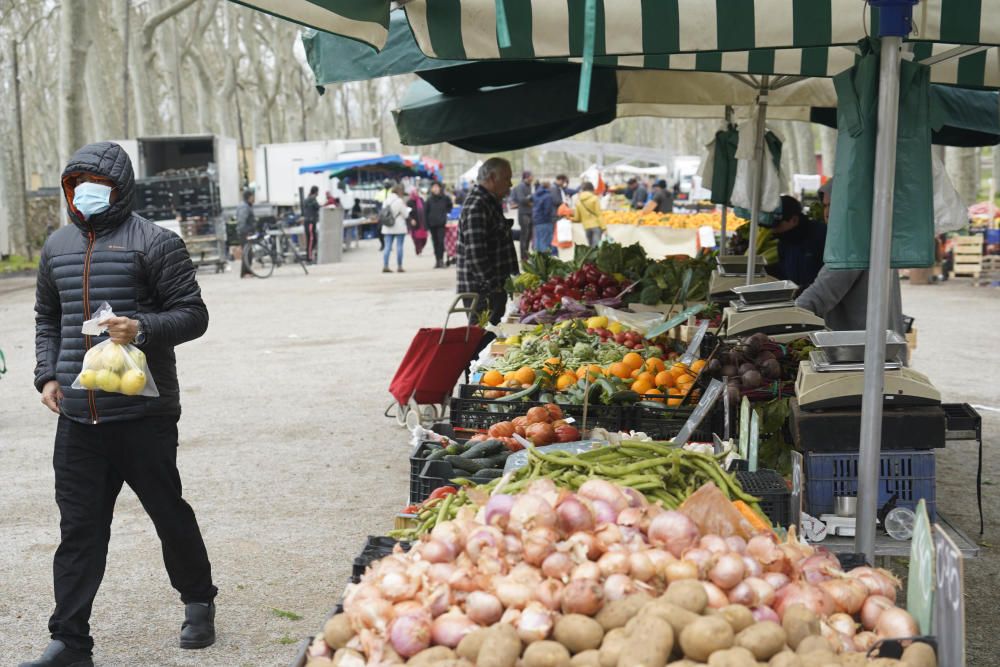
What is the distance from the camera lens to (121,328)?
400 cm

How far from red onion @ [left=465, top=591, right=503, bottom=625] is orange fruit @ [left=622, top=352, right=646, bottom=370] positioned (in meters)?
3.93

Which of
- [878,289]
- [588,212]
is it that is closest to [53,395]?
[878,289]

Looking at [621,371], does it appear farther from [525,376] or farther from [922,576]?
[922,576]

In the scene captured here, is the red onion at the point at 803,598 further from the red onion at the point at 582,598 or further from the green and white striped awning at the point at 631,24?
the green and white striped awning at the point at 631,24

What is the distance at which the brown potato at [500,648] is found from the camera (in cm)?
223

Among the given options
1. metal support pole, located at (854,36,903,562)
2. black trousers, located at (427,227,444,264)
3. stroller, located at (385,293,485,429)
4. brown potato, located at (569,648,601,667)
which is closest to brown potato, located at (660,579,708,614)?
brown potato, located at (569,648,601,667)

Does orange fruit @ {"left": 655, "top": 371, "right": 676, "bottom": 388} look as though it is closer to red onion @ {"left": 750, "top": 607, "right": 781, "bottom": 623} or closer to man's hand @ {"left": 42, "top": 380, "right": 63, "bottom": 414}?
man's hand @ {"left": 42, "top": 380, "right": 63, "bottom": 414}

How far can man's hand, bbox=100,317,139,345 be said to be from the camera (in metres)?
3.99

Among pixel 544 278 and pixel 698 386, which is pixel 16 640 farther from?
pixel 544 278

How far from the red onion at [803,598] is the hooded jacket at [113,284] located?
247 centimetres

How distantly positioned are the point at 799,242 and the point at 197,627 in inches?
224

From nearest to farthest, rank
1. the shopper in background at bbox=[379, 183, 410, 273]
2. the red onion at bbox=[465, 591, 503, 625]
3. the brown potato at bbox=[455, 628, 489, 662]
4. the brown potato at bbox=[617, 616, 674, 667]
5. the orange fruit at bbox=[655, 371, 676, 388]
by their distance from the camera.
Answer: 1. the brown potato at bbox=[617, 616, 674, 667]
2. the brown potato at bbox=[455, 628, 489, 662]
3. the red onion at bbox=[465, 591, 503, 625]
4. the orange fruit at bbox=[655, 371, 676, 388]
5. the shopper in background at bbox=[379, 183, 410, 273]

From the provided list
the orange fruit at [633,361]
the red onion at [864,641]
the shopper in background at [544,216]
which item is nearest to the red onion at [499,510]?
the red onion at [864,641]

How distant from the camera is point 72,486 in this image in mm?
4148
